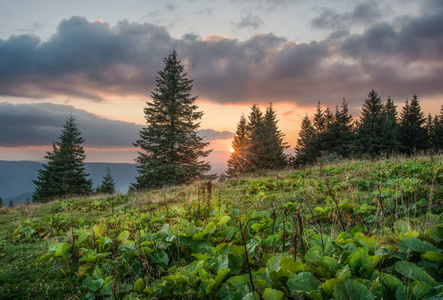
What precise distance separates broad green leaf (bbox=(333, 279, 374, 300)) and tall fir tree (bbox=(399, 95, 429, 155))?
144ft

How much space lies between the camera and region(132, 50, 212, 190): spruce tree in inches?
806

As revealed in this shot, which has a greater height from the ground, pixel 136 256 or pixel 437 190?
pixel 437 190

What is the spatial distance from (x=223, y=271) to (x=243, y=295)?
0.22 metres

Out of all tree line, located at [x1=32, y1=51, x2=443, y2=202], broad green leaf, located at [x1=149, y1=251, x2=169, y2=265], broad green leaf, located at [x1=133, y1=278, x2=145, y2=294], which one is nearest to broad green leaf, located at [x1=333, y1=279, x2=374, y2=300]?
broad green leaf, located at [x1=133, y1=278, x2=145, y2=294]

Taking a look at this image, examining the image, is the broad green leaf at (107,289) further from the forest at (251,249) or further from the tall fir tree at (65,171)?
the tall fir tree at (65,171)

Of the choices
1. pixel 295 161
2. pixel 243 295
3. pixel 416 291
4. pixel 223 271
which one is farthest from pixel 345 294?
pixel 295 161

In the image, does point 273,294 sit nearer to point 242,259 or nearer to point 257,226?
point 242,259

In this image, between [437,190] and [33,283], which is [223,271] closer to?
[33,283]

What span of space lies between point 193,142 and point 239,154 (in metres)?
11.7

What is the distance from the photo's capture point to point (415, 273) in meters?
1.22

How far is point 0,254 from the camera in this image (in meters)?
3.04

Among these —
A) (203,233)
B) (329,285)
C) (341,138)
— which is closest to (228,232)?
(203,233)

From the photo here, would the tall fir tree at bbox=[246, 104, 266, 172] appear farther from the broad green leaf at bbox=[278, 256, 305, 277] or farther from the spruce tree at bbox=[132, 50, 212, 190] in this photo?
the broad green leaf at bbox=[278, 256, 305, 277]

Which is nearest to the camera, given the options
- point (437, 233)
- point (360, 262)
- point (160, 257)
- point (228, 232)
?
point (360, 262)
